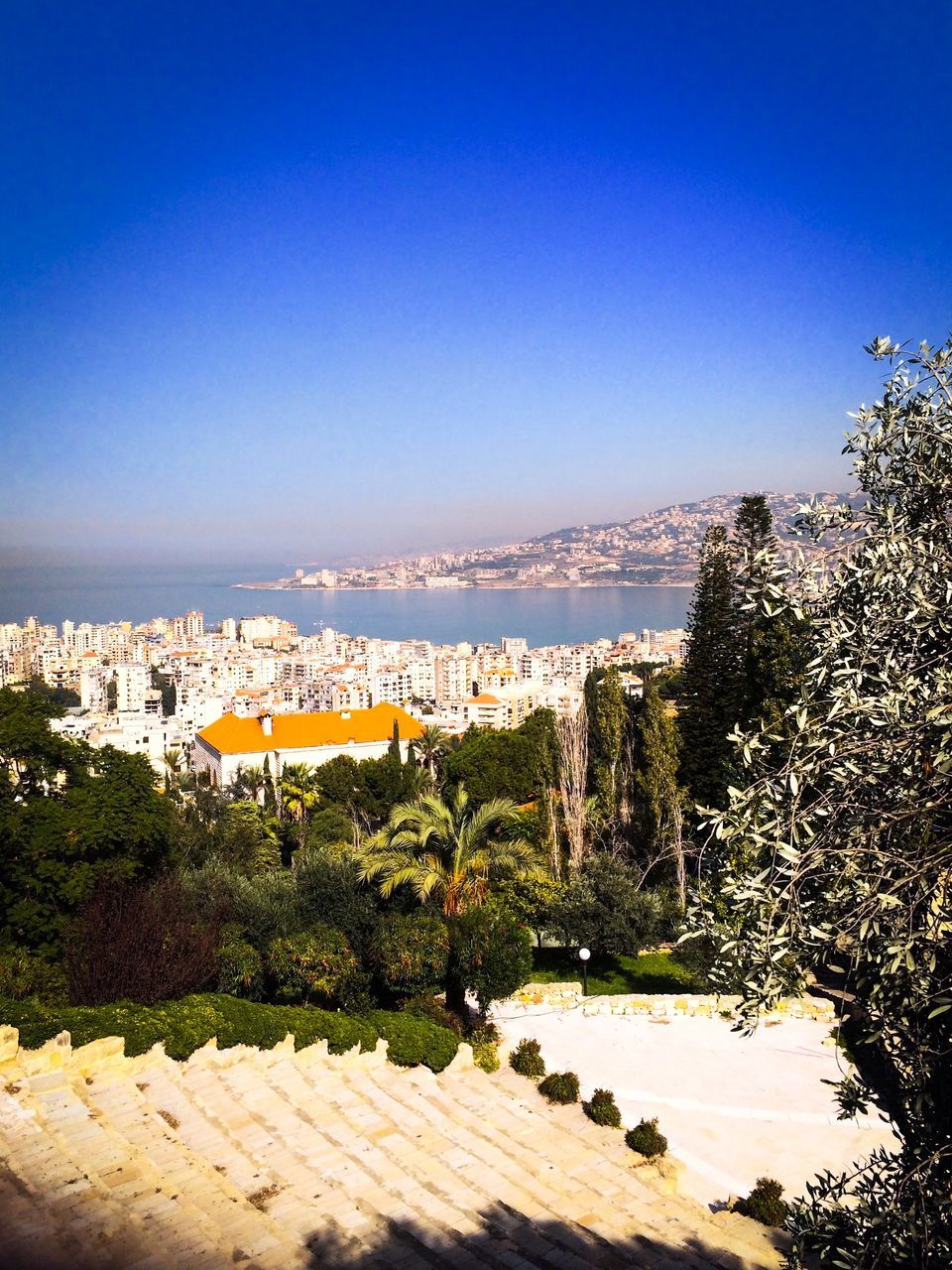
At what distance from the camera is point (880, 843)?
9.95 feet

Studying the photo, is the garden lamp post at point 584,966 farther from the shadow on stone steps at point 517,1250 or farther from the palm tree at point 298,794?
the palm tree at point 298,794

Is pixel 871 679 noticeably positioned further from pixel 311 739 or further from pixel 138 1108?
pixel 311 739

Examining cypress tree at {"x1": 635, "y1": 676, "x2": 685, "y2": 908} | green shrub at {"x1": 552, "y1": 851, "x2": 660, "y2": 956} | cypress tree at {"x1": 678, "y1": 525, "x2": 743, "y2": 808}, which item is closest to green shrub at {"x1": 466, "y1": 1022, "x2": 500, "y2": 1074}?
green shrub at {"x1": 552, "y1": 851, "x2": 660, "y2": 956}

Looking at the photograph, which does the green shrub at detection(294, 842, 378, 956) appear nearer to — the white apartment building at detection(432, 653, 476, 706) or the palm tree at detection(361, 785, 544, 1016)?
the palm tree at detection(361, 785, 544, 1016)

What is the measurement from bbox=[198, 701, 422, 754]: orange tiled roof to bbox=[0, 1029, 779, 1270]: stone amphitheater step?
30.4 m

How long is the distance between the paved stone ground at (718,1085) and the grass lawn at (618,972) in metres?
1.09

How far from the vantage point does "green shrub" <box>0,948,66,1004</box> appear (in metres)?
8.66

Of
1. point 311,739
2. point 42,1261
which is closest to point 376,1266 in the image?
point 42,1261

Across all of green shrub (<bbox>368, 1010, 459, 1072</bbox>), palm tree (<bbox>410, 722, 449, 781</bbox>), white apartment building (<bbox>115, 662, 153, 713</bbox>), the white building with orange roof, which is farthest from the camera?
white apartment building (<bbox>115, 662, 153, 713</bbox>)

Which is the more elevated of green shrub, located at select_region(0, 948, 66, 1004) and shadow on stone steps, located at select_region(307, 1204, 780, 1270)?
green shrub, located at select_region(0, 948, 66, 1004)

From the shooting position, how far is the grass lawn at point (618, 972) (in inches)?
458

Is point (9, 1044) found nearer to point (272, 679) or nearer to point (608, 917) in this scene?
point (608, 917)

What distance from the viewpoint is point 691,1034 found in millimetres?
9930

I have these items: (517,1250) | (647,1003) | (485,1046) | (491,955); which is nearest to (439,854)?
(491,955)
